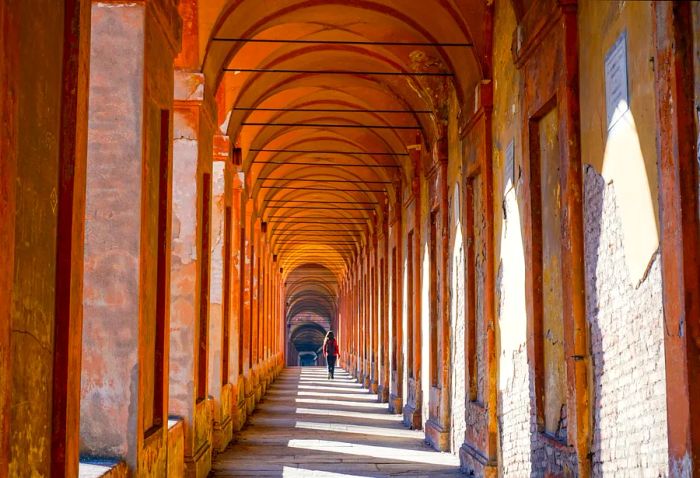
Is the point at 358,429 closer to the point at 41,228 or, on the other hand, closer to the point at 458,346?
the point at 458,346

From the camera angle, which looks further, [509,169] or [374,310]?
[374,310]

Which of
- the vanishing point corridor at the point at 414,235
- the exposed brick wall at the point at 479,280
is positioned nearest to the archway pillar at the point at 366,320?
the vanishing point corridor at the point at 414,235

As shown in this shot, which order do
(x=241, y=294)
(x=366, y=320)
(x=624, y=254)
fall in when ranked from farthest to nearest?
(x=366, y=320), (x=241, y=294), (x=624, y=254)

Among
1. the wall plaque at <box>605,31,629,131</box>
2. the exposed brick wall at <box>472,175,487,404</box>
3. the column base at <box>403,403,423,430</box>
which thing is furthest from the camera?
the column base at <box>403,403,423,430</box>

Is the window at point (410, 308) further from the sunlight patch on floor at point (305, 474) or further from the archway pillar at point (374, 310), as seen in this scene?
the archway pillar at point (374, 310)

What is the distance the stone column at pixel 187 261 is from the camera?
987 cm

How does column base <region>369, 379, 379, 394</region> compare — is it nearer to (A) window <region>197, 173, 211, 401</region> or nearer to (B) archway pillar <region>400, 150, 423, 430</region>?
(B) archway pillar <region>400, 150, 423, 430</region>

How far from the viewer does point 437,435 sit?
43.8 ft

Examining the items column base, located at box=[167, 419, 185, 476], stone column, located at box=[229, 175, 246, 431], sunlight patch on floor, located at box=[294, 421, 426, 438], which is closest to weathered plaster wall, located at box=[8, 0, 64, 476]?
column base, located at box=[167, 419, 185, 476]

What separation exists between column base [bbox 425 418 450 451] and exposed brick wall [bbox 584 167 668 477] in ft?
22.1

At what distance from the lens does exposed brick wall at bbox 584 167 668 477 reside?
17.1 ft

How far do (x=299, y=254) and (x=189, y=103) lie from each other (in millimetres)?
35654

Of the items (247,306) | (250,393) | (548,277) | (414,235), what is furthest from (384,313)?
(548,277)

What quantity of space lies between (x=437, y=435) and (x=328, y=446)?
1627 mm
